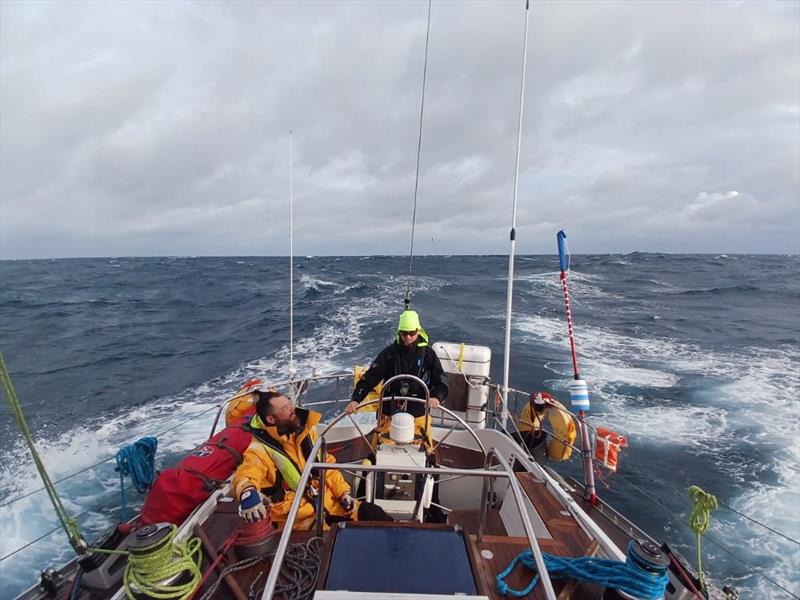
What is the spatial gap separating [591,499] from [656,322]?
65.0ft

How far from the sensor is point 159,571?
2121 millimetres

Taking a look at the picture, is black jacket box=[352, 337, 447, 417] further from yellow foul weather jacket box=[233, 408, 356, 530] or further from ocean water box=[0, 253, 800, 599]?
ocean water box=[0, 253, 800, 599]

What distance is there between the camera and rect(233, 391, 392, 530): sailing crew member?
305 centimetres

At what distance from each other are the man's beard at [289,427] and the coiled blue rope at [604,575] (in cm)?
185

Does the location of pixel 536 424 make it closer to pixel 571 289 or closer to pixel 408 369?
pixel 408 369

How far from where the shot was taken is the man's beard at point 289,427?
320 cm

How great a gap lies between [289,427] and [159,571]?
125cm

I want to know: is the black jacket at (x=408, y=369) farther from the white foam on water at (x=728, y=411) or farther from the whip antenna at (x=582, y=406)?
the white foam on water at (x=728, y=411)

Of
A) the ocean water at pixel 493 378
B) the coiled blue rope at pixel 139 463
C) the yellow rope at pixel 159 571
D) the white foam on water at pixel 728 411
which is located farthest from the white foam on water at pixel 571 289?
the yellow rope at pixel 159 571

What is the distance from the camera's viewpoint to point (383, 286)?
28.9 meters

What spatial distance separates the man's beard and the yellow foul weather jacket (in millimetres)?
32

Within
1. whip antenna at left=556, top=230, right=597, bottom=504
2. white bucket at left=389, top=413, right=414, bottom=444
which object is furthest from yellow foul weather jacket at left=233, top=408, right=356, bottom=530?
whip antenna at left=556, top=230, right=597, bottom=504

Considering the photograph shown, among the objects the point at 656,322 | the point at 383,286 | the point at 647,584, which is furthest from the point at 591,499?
the point at 383,286

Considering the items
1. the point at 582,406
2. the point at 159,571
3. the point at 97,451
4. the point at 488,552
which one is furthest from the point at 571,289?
the point at 159,571
